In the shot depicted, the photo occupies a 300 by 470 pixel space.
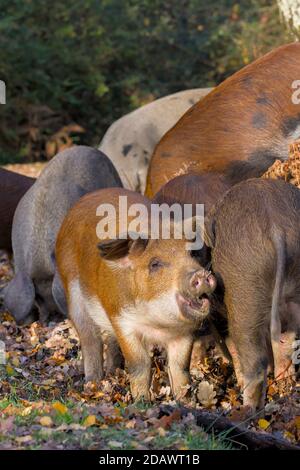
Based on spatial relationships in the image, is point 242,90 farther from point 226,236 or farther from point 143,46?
point 143,46

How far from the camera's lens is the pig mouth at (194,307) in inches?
223

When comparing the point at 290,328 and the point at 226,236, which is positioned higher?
the point at 226,236

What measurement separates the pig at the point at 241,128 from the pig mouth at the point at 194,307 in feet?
7.46

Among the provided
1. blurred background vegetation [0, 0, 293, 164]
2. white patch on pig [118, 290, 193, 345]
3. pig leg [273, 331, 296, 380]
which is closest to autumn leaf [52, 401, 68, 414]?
white patch on pig [118, 290, 193, 345]

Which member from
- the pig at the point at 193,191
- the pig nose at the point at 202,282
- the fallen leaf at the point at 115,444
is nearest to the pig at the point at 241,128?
the pig at the point at 193,191

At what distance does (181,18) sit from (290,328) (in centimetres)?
1365

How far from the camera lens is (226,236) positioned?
5.93 m

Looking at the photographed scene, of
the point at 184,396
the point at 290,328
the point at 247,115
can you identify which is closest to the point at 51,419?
the point at 184,396

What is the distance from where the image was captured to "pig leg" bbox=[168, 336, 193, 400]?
6105mm

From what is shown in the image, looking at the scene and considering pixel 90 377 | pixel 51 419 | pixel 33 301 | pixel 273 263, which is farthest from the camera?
pixel 33 301

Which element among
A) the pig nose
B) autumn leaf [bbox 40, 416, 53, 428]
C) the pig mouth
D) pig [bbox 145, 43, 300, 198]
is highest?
pig [bbox 145, 43, 300, 198]

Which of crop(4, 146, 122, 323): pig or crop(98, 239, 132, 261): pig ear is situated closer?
crop(98, 239, 132, 261): pig ear

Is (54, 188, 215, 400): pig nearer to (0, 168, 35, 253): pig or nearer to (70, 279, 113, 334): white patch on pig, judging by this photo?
(70, 279, 113, 334): white patch on pig

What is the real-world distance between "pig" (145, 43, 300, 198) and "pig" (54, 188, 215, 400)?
138 cm
